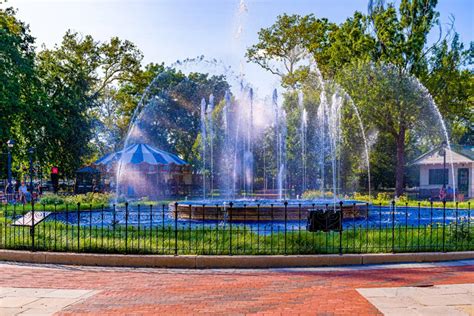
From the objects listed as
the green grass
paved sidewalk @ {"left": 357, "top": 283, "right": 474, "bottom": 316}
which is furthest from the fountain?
paved sidewalk @ {"left": 357, "top": 283, "right": 474, "bottom": 316}

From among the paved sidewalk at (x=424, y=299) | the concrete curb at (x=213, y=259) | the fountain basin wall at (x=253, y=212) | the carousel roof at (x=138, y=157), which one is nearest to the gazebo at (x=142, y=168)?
the carousel roof at (x=138, y=157)

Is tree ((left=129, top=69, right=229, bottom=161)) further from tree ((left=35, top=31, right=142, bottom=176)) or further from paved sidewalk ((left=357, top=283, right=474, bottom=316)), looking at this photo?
paved sidewalk ((left=357, top=283, right=474, bottom=316))

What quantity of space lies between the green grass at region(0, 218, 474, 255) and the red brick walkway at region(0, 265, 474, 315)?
3.31 ft

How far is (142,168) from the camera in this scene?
3619cm

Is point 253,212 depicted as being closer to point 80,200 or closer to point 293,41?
point 80,200

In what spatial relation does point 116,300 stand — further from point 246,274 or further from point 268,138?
point 268,138

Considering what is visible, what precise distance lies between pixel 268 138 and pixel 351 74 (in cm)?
998

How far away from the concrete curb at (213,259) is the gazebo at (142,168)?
21.3 metres

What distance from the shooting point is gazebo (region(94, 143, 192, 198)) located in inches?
1300

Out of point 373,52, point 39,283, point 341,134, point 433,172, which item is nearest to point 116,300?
point 39,283

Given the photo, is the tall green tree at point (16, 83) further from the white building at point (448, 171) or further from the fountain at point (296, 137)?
the white building at point (448, 171)

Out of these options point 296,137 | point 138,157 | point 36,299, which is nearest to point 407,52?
point 296,137

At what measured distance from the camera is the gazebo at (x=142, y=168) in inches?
1300

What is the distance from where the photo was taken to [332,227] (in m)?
10.4
